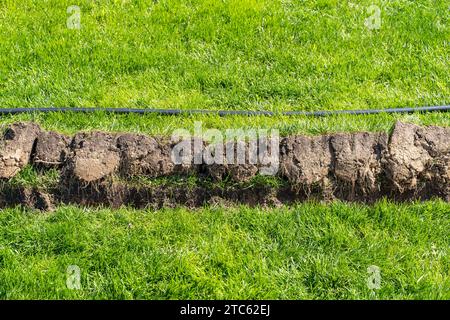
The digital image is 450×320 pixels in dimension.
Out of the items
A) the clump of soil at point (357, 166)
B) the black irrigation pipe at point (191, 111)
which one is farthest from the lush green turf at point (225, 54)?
the clump of soil at point (357, 166)

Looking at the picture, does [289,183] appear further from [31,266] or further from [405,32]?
[405,32]

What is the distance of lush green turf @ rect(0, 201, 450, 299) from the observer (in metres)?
3.14

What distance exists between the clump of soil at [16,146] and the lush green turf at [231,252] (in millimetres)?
320

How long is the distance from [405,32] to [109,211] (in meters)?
3.34

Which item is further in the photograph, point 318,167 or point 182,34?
point 182,34

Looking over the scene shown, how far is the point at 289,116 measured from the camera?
13.8 ft

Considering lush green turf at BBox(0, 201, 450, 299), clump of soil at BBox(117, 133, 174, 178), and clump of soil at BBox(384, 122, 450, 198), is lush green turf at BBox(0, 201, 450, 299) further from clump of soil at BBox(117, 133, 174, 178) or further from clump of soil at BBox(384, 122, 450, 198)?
clump of soil at BBox(117, 133, 174, 178)

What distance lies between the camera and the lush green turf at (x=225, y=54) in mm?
4410

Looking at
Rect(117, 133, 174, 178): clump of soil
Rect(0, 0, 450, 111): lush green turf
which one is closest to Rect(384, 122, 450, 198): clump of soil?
Rect(0, 0, 450, 111): lush green turf

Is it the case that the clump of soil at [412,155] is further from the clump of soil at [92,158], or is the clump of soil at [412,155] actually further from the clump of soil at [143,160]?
the clump of soil at [92,158]

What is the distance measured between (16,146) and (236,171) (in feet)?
5.46
